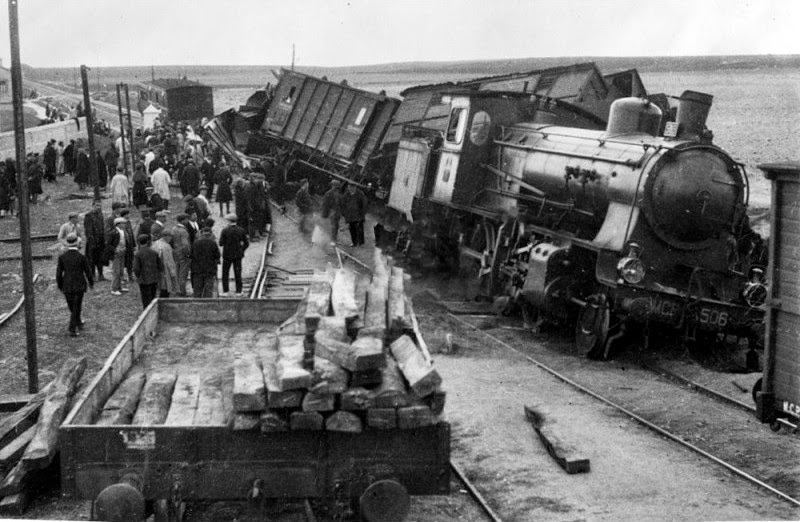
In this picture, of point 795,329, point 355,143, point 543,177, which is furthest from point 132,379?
point 355,143

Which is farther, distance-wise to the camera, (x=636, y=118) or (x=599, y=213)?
(x=636, y=118)

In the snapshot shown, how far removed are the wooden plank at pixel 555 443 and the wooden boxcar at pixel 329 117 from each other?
14451 mm

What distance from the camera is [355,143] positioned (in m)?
24.4

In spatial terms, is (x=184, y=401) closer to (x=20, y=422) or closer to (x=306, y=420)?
(x=306, y=420)

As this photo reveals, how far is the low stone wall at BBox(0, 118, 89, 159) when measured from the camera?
33.5 meters

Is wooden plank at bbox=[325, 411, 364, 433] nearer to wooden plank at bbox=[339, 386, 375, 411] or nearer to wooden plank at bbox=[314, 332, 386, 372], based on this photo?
wooden plank at bbox=[339, 386, 375, 411]

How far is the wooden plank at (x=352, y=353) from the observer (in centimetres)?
576

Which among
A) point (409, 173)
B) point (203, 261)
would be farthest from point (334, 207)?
point (203, 261)

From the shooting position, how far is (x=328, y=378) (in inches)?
227

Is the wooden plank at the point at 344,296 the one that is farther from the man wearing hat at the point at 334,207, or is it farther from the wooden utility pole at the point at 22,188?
the man wearing hat at the point at 334,207

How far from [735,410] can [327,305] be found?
610 centimetres

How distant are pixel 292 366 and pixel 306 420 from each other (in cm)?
36

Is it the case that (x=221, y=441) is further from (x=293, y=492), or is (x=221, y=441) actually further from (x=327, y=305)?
(x=327, y=305)

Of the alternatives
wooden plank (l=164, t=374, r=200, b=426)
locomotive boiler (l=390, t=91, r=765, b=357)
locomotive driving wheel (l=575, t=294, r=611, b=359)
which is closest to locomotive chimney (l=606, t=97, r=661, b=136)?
locomotive boiler (l=390, t=91, r=765, b=357)
